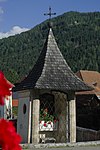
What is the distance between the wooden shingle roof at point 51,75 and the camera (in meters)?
13.0

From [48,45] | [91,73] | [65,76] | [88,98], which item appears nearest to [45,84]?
[65,76]

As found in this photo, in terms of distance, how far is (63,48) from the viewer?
149250 millimetres

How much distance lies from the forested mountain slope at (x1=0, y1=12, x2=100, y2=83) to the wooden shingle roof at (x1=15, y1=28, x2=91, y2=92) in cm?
8481

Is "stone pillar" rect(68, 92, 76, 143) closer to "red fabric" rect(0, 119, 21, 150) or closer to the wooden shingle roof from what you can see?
the wooden shingle roof

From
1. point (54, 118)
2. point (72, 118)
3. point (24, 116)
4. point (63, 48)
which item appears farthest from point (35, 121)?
point (63, 48)

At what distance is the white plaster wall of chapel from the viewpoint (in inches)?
525

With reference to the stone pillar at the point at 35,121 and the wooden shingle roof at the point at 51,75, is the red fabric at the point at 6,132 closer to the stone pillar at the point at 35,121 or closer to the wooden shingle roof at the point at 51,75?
the wooden shingle roof at the point at 51,75

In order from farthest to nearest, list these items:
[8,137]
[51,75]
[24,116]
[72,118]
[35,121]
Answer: [24,116], [72,118], [51,75], [35,121], [8,137]

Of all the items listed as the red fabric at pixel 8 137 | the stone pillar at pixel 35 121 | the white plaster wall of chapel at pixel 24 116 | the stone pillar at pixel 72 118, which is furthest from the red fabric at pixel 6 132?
the stone pillar at pixel 72 118

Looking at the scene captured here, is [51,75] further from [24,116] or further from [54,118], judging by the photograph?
[24,116]

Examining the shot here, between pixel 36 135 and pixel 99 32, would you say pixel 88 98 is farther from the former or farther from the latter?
pixel 99 32

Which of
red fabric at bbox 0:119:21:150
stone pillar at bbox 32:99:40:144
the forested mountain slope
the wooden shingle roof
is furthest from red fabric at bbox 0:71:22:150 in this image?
the forested mountain slope

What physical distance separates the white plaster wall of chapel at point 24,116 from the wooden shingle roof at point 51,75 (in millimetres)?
375

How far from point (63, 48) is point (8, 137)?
148m
